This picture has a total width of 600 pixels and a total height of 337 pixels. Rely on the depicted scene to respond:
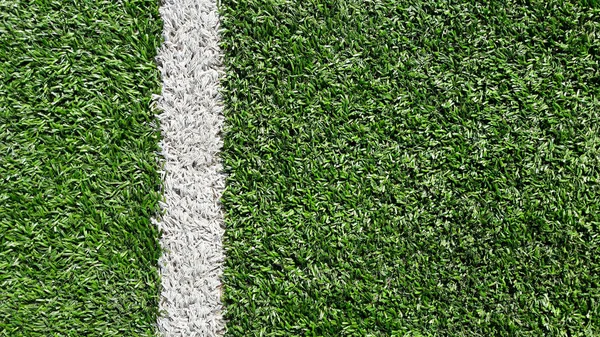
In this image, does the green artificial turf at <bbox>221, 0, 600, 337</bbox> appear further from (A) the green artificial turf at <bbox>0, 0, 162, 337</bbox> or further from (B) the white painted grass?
(A) the green artificial turf at <bbox>0, 0, 162, 337</bbox>

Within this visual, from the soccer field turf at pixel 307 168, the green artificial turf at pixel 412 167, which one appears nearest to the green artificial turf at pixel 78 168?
the soccer field turf at pixel 307 168

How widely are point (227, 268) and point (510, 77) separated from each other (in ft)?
5.78

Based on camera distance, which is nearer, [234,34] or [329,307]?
[329,307]

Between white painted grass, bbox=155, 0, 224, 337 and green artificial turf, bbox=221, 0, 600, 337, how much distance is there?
0.26ft

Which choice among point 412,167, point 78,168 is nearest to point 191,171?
point 78,168

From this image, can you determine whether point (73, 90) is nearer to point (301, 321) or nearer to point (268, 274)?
point (268, 274)

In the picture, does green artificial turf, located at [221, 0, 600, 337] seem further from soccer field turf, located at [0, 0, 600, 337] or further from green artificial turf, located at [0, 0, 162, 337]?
green artificial turf, located at [0, 0, 162, 337]

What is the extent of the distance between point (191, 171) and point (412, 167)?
1.14 meters

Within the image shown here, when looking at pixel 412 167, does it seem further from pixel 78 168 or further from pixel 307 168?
pixel 78 168

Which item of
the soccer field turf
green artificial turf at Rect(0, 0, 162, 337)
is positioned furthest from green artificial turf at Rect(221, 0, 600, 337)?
green artificial turf at Rect(0, 0, 162, 337)

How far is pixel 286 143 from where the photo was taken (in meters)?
3.04

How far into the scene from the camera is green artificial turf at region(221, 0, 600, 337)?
2.93 metres

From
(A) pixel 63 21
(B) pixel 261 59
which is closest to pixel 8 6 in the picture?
(A) pixel 63 21

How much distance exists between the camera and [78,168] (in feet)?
9.84
